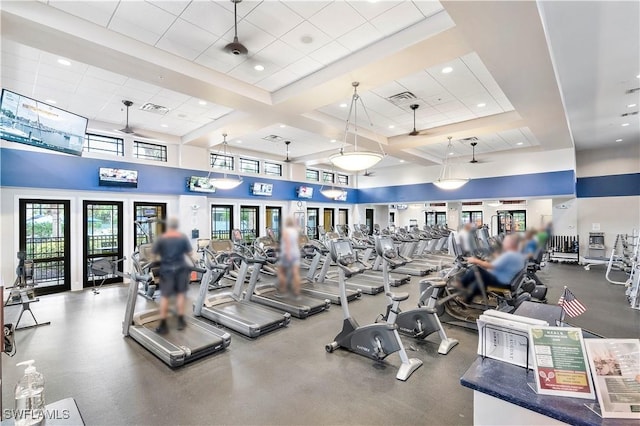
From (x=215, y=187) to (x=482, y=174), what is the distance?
15.5 feet

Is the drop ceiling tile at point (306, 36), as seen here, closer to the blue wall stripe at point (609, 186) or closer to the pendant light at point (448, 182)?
the pendant light at point (448, 182)

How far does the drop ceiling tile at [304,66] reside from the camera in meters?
5.03

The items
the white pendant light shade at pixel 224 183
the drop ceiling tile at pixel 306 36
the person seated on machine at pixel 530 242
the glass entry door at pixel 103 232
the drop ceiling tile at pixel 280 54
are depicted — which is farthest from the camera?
the drop ceiling tile at pixel 280 54

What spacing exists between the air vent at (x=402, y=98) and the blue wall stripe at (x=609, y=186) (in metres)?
8.75

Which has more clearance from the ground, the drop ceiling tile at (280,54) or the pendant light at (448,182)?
the drop ceiling tile at (280,54)

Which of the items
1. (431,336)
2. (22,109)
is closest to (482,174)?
(431,336)

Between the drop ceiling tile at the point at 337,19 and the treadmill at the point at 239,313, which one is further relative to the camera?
the treadmill at the point at 239,313

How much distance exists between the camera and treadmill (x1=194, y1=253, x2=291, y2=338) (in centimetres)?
480

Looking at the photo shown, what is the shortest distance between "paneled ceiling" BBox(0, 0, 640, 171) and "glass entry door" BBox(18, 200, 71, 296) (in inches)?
25.3

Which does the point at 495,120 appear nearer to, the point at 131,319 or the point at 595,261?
the point at 595,261

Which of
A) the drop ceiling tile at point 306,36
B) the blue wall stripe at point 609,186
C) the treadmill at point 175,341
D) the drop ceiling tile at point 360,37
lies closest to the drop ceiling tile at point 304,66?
the drop ceiling tile at point 306,36

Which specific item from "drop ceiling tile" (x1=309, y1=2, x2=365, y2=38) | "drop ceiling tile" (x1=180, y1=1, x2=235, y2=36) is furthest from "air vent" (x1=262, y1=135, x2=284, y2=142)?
"drop ceiling tile" (x1=309, y1=2, x2=365, y2=38)

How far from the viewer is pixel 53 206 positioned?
117cm

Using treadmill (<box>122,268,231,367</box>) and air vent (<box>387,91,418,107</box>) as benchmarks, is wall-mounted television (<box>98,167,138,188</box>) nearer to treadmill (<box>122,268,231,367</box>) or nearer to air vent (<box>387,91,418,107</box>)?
treadmill (<box>122,268,231,367</box>)
